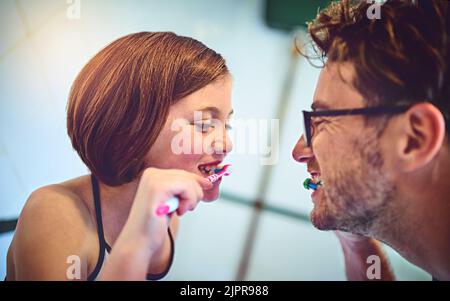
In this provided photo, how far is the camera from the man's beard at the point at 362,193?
130 centimetres

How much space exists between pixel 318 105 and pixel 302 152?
0.16m

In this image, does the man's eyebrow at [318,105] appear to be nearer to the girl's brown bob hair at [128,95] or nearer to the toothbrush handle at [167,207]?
the girl's brown bob hair at [128,95]

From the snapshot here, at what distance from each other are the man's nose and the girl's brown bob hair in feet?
1.06

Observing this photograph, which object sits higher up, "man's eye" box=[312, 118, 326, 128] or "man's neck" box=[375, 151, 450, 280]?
"man's eye" box=[312, 118, 326, 128]

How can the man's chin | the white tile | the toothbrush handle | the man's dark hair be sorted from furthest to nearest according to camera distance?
the white tile → the man's chin → the man's dark hair → the toothbrush handle

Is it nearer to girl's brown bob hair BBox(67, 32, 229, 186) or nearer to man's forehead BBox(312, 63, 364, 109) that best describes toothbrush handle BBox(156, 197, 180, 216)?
girl's brown bob hair BBox(67, 32, 229, 186)

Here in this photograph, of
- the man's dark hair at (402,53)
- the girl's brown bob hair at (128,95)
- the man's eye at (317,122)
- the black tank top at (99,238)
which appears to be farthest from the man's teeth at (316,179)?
the black tank top at (99,238)

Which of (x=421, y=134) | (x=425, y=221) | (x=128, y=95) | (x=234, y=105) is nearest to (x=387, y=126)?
(x=421, y=134)

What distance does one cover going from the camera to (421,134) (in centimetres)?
123

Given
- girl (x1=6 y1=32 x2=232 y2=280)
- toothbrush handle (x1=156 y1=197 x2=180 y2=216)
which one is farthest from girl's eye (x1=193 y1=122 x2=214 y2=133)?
toothbrush handle (x1=156 y1=197 x2=180 y2=216)

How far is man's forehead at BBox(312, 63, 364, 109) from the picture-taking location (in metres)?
1.28

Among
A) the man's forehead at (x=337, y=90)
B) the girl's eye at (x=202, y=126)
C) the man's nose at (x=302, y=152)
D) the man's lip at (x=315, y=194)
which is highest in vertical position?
the man's forehead at (x=337, y=90)
